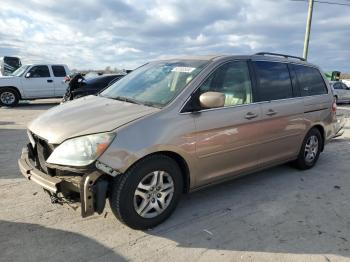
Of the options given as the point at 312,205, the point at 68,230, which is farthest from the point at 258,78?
the point at 68,230

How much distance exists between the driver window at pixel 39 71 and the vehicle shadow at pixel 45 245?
13180 mm

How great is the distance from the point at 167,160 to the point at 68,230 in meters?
1.24

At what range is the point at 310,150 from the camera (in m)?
5.92

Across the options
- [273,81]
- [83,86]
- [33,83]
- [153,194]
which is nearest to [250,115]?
[273,81]

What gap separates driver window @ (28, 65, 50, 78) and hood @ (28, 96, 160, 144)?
12537 mm

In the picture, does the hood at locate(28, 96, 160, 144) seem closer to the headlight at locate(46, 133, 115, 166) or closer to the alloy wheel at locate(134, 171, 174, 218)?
the headlight at locate(46, 133, 115, 166)

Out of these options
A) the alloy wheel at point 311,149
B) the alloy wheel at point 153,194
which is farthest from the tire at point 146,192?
the alloy wheel at point 311,149

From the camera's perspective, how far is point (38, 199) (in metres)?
4.40

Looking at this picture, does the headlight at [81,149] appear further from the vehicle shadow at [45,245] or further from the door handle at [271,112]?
the door handle at [271,112]

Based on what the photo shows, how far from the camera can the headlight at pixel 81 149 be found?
3238mm

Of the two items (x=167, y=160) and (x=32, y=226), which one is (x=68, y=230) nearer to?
(x=32, y=226)

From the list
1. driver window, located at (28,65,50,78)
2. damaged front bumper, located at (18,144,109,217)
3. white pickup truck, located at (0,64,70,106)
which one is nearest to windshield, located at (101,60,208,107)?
damaged front bumper, located at (18,144,109,217)

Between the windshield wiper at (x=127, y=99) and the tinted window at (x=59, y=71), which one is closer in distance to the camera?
the windshield wiper at (x=127, y=99)

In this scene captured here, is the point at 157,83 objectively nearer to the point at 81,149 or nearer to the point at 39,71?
the point at 81,149
